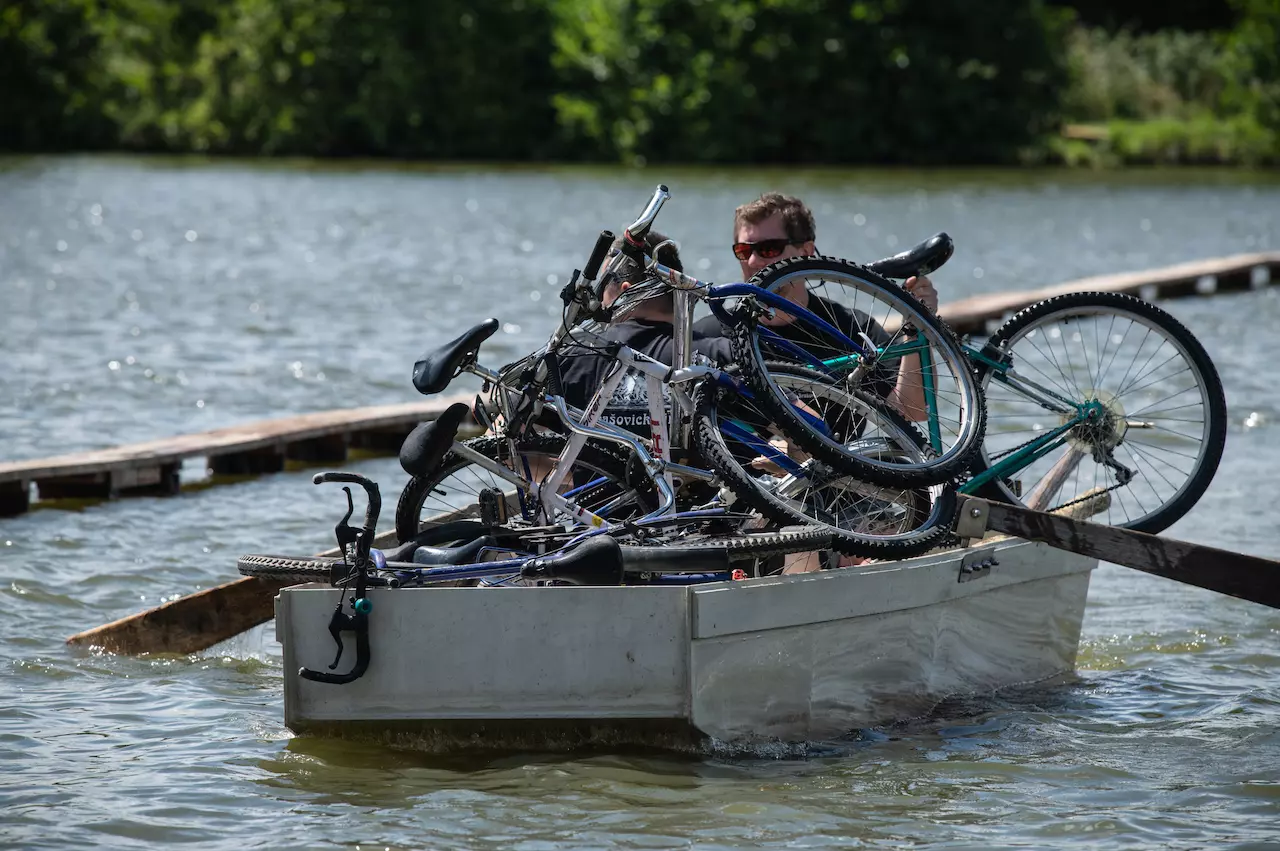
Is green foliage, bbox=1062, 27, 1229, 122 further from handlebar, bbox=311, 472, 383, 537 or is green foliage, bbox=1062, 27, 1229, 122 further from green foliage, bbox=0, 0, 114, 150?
handlebar, bbox=311, 472, 383, 537

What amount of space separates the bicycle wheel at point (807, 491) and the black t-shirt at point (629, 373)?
30 centimetres

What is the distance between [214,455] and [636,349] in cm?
584

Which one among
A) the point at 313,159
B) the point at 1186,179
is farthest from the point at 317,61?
the point at 1186,179

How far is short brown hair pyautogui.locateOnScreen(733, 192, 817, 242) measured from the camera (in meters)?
7.00

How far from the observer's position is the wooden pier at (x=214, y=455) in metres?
11.0

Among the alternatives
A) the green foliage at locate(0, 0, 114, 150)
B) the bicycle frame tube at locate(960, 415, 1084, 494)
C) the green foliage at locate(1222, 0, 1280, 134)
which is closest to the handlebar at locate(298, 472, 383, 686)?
the bicycle frame tube at locate(960, 415, 1084, 494)

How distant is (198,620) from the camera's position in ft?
25.7

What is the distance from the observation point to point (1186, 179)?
44094 mm

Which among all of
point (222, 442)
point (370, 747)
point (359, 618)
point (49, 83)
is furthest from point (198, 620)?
point (49, 83)

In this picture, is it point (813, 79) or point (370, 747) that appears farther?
point (813, 79)

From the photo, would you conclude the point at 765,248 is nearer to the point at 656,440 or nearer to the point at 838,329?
the point at 838,329

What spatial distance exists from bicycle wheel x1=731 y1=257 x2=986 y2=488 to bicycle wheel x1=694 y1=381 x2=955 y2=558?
138 mm

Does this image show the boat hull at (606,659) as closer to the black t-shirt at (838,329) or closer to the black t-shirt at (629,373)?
the black t-shirt at (838,329)

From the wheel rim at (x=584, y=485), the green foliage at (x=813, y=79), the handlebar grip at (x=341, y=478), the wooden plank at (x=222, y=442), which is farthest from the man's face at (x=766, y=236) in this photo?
the green foliage at (x=813, y=79)
